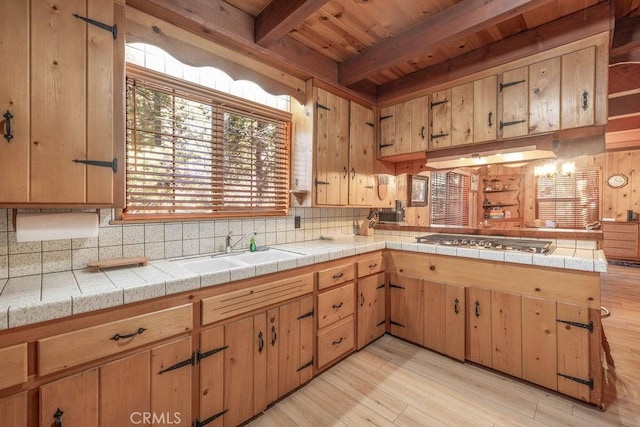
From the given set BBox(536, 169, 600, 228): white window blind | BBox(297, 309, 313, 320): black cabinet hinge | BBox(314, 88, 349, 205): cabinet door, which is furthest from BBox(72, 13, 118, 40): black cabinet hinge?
BBox(536, 169, 600, 228): white window blind

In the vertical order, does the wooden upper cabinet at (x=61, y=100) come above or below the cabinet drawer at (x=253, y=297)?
above

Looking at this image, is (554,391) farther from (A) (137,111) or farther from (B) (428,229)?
(A) (137,111)

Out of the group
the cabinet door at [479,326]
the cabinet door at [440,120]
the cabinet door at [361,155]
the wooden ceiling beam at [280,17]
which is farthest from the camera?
the cabinet door at [361,155]

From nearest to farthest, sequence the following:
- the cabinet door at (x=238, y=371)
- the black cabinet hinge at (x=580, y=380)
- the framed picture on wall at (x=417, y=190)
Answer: the cabinet door at (x=238, y=371)
the black cabinet hinge at (x=580, y=380)
the framed picture on wall at (x=417, y=190)

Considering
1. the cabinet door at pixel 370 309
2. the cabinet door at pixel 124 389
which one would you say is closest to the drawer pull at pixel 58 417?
the cabinet door at pixel 124 389

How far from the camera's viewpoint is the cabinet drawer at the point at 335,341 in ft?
6.72

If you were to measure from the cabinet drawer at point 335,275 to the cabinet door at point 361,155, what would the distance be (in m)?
0.77

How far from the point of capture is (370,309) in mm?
2492

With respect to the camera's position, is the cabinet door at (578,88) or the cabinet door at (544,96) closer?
the cabinet door at (578,88)

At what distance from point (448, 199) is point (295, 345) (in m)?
3.30

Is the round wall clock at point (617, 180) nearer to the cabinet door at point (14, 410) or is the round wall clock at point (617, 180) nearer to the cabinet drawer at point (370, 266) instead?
the cabinet drawer at point (370, 266)

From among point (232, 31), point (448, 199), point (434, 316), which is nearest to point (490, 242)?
point (434, 316)

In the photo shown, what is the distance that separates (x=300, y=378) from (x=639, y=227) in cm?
772

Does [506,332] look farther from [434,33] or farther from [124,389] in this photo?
[124,389]
